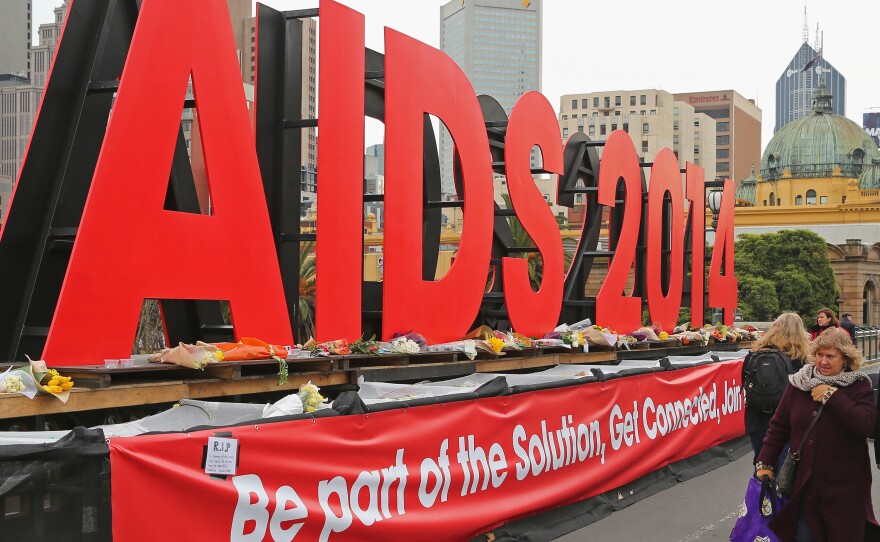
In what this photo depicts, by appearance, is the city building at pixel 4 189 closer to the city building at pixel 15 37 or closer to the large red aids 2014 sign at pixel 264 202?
the city building at pixel 15 37

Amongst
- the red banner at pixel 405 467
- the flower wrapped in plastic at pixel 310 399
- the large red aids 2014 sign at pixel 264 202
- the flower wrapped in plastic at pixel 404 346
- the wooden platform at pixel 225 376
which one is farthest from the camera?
the flower wrapped in plastic at pixel 404 346

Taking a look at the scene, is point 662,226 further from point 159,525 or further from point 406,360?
point 159,525

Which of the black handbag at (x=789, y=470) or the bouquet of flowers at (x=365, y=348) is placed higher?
the bouquet of flowers at (x=365, y=348)

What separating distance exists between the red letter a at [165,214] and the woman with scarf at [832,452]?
16.2 ft

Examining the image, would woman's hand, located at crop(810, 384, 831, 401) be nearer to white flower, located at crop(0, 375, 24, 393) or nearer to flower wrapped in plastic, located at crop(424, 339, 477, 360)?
white flower, located at crop(0, 375, 24, 393)

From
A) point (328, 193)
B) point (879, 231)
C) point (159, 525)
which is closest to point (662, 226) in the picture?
point (328, 193)

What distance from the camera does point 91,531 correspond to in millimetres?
4977

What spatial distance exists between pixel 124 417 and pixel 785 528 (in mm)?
4962

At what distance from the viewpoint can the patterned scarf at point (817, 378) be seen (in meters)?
6.78

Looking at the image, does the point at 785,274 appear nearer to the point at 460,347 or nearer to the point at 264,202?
the point at 460,347

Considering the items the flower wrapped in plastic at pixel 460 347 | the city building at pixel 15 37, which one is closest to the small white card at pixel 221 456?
the flower wrapped in plastic at pixel 460 347

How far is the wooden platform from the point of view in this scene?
7445 mm

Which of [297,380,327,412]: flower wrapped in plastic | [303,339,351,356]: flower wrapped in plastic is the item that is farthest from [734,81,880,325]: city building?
[297,380,327,412]: flower wrapped in plastic

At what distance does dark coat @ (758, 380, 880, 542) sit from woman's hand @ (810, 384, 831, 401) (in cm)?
6
